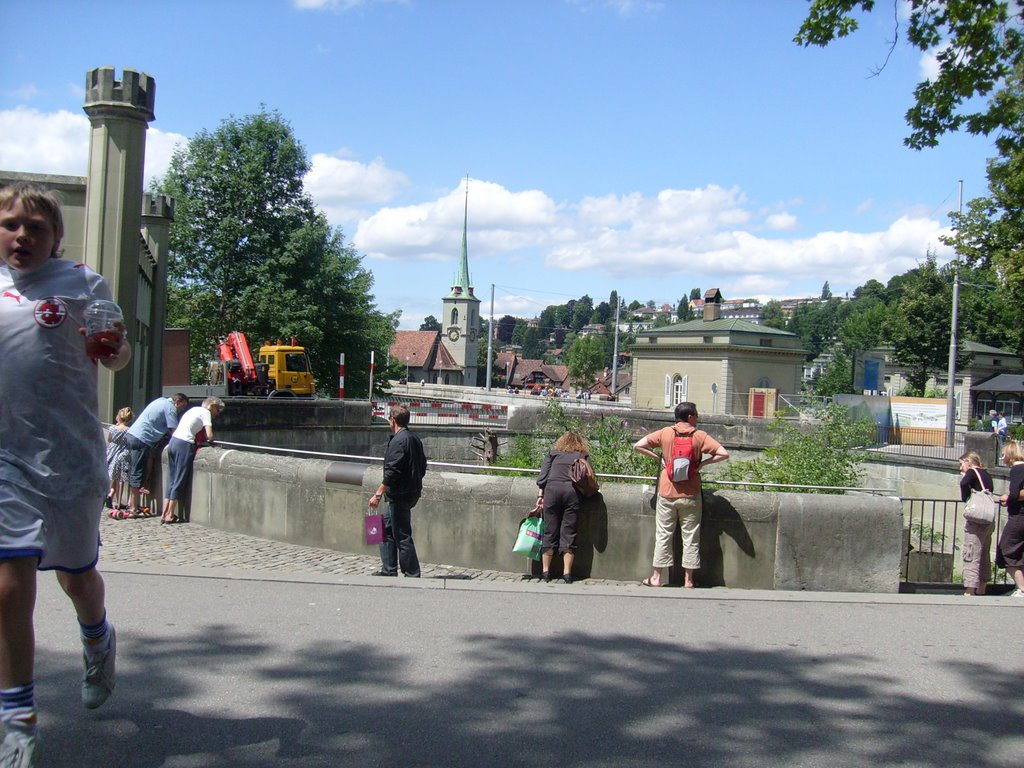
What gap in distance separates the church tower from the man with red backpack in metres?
131

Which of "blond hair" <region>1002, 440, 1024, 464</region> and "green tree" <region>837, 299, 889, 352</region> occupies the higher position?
"green tree" <region>837, 299, 889, 352</region>

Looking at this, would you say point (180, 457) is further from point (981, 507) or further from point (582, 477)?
point (981, 507)

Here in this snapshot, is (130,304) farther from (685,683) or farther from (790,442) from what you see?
(685,683)

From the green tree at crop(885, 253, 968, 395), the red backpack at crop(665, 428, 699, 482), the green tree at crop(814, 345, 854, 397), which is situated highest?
the green tree at crop(885, 253, 968, 395)

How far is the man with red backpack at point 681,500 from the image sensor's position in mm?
7480

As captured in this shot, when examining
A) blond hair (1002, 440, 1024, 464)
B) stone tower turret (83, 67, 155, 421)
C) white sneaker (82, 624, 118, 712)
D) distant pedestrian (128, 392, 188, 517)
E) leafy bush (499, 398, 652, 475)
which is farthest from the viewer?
stone tower turret (83, 67, 155, 421)

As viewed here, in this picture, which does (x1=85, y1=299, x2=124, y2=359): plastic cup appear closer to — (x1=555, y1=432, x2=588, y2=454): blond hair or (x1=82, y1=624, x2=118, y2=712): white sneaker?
(x1=82, y1=624, x2=118, y2=712): white sneaker

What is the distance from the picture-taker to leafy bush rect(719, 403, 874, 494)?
407 inches

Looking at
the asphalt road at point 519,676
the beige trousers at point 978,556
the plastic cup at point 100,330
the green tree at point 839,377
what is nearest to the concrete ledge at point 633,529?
the asphalt road at point 519,676

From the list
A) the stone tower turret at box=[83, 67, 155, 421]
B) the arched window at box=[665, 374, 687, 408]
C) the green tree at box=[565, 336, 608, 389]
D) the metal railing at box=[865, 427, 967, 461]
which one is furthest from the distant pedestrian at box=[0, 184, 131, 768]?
the green tree at box=[565, 336, 608, 389]

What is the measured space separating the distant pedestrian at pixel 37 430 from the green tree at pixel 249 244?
124 feet

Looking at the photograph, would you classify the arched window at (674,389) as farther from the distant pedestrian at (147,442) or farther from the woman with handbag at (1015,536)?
the woman with handbag at (1015,536)

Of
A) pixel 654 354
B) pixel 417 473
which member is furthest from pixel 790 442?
pixel 654 354

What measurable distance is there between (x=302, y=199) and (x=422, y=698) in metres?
40.9
